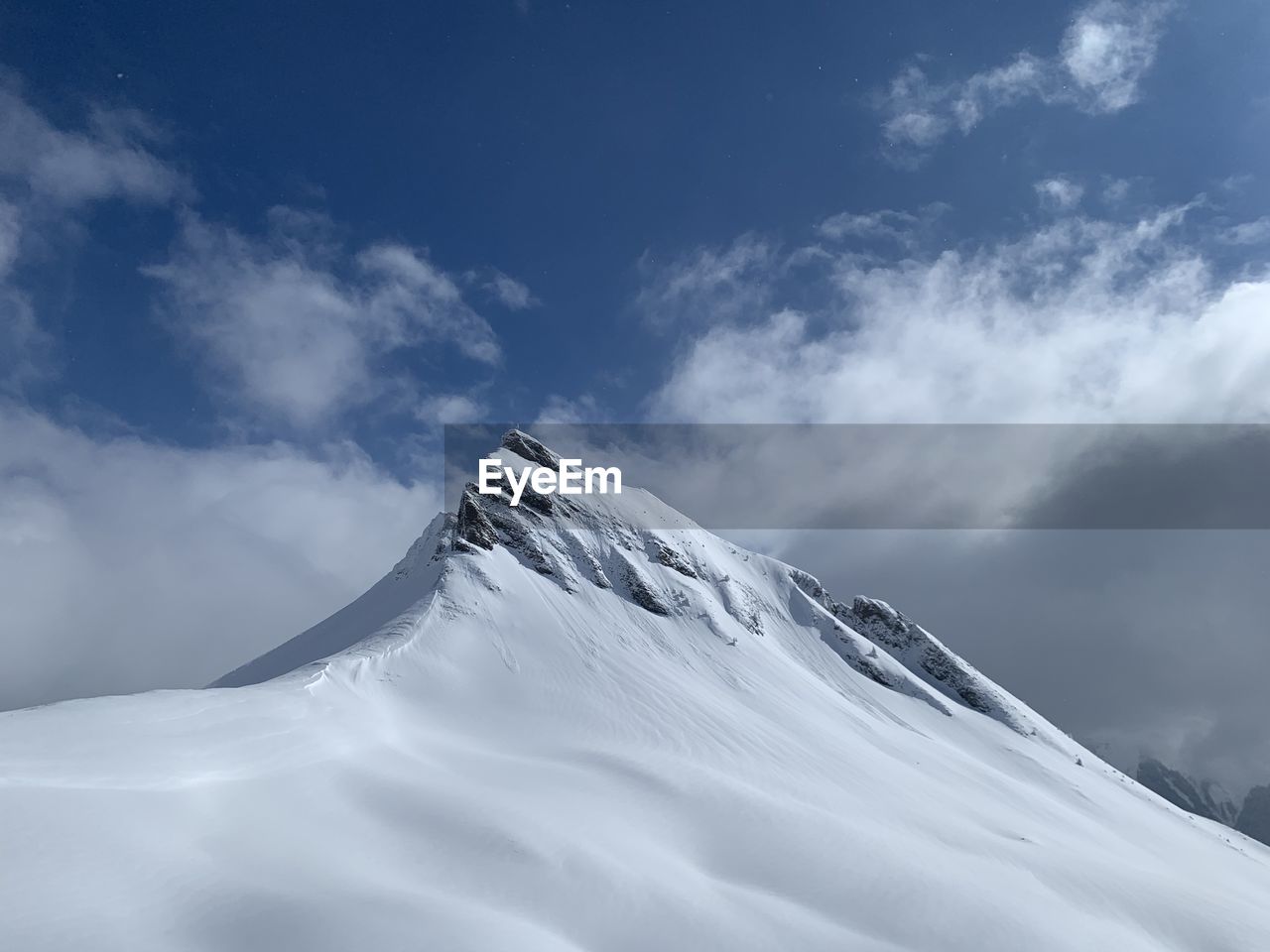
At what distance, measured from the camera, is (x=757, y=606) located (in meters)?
69.0

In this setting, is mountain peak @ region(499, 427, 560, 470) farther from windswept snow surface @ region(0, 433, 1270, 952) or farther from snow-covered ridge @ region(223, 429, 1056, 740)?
windswept snow surface @ region(0, 433, 1270, 952)

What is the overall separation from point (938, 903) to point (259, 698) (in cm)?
2329

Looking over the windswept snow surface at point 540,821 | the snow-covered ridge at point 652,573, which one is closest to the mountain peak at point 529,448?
the snow-covered ridge at point 652,573

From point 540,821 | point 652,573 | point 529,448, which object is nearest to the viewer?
point 540,821
